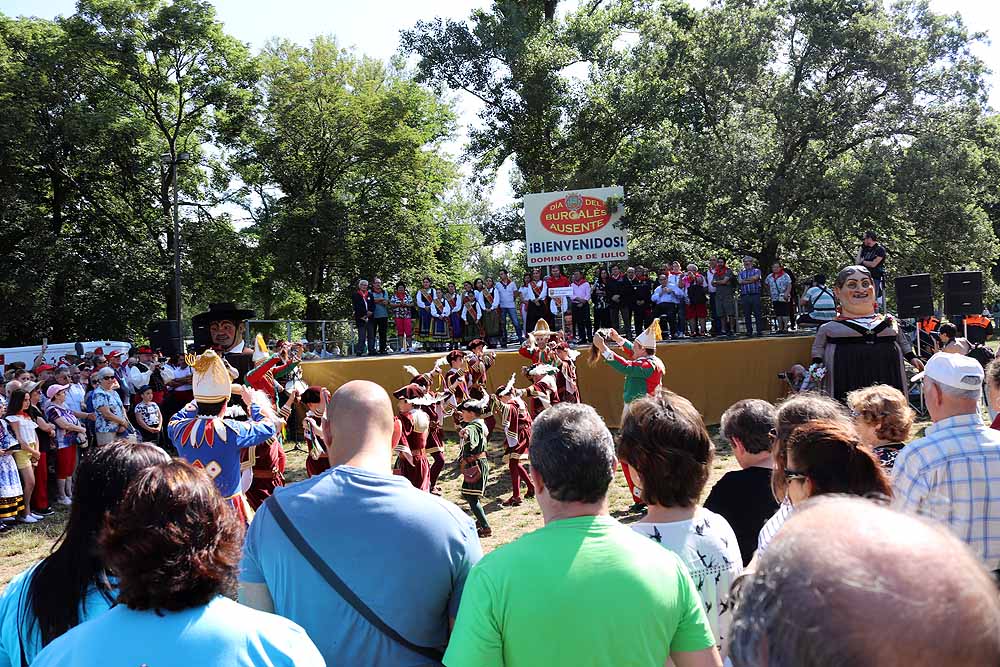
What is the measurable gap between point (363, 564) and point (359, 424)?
0.46 metres

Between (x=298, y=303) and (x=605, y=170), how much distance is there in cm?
2044

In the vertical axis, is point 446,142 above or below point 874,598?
above

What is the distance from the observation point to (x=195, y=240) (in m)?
30.1

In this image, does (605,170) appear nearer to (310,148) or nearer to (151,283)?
(310,148)

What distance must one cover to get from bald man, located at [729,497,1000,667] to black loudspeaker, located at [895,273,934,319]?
13.2 m

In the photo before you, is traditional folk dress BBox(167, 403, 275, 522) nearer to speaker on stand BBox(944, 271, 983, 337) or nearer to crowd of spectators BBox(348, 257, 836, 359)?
speaker on stand BBox(944, 271, 983, 337)

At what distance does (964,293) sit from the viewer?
12.3 meters

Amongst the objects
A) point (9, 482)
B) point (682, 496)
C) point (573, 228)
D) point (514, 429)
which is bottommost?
point (9, 482)

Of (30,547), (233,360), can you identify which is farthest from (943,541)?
(30,547)

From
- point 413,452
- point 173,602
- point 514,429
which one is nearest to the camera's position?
point 173,602

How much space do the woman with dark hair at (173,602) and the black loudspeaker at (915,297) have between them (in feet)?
42.9

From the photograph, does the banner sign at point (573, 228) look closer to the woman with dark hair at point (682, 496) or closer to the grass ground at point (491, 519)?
the grass ground at point (491, 519)

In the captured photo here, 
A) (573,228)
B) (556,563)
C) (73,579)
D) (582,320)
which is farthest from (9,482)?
(573,228)

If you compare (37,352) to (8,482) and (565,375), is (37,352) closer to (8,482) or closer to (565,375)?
(8,482)
